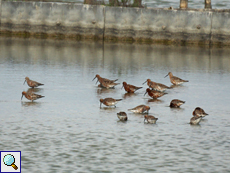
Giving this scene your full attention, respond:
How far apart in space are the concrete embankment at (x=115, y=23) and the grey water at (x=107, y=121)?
38.0ft

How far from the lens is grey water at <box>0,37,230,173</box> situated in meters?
10.2

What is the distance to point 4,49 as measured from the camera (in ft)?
106

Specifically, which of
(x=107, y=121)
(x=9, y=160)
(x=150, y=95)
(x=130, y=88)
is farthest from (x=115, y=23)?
(x=9, y=160)

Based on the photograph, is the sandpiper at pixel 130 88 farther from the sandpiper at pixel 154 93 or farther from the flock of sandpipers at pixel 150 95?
the sandpiper at pixel 154 93

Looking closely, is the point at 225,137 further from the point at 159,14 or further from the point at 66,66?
the point at 159,14

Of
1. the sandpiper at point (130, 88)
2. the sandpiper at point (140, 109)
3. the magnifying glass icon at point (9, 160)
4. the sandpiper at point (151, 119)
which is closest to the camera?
the magnifying glass icon at point (9, 160)

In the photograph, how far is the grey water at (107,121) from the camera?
10.2m

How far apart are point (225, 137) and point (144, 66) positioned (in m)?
15.0

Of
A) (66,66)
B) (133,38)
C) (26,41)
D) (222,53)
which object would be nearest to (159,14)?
(133,38)

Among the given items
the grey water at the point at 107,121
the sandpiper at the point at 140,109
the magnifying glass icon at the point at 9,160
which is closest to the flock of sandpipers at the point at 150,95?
the sandpiper at the point at 140,109

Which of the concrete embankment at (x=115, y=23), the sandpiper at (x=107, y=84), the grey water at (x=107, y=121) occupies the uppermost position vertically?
the concrete embankment at (x=115, y=23)

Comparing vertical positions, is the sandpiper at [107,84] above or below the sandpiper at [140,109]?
above

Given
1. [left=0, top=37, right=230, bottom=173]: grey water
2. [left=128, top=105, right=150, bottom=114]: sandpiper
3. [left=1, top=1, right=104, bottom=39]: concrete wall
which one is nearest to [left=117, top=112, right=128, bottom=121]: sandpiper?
[left=0, top=37, right=230, bottom=173]: grey water

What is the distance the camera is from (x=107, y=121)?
45.1 ft
